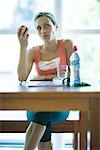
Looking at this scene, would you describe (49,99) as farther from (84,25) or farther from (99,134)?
(84,25)

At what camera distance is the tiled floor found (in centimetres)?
273

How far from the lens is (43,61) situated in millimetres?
2131

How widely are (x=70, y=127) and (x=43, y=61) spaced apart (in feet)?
1.65

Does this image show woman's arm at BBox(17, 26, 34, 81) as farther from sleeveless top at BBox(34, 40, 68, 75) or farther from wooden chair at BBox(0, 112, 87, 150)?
wooden chair at BBox(0, 112, 87, 150)

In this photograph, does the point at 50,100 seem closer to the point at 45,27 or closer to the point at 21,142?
the point at 45,27

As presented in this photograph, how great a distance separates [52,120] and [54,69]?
1.19 ft

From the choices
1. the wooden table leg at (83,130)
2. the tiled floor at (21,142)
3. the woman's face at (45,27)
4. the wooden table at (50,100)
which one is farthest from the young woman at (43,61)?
the tiled floor at (21,142)

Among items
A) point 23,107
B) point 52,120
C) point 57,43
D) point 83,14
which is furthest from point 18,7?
point 23,107

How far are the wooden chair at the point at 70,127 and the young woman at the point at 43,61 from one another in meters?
0.16

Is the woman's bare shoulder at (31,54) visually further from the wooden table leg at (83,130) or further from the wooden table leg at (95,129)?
the wooden table leg at (95,129)

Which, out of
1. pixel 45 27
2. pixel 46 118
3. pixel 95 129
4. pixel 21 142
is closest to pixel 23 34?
pixel 45 27

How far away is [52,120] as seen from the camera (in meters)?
1.89

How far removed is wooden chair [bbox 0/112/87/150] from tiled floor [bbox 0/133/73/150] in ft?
1.75

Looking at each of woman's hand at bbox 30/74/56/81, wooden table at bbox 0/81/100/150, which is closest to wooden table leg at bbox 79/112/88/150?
woman's hand at bbox 30/74/56/81
